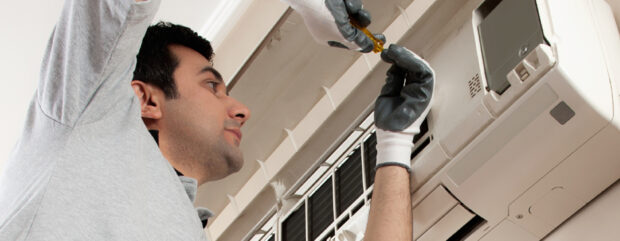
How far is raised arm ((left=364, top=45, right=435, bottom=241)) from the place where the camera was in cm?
159

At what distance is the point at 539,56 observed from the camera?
1396 millimetres

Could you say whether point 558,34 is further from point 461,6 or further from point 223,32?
point 223,32

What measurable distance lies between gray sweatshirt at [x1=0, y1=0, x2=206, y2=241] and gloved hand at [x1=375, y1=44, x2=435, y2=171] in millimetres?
571

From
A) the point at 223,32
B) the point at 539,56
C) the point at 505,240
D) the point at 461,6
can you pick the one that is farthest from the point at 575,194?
the point at 223,32

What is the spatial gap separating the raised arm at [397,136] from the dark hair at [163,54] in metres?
0.43

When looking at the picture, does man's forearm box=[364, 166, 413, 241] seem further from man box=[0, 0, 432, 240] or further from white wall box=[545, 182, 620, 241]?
man box=[0, 0, 432, 240]

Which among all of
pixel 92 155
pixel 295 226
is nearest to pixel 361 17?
pixel 295 226

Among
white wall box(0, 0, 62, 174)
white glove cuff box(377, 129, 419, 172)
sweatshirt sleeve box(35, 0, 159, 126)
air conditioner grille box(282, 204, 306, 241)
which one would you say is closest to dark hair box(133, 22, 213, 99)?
sweatshirt sleeve box(35, 0, 159, 126)

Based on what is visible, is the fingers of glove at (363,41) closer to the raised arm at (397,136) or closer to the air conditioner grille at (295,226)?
the raised arm at (397,136)

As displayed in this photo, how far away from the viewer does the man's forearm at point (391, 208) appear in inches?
62.1

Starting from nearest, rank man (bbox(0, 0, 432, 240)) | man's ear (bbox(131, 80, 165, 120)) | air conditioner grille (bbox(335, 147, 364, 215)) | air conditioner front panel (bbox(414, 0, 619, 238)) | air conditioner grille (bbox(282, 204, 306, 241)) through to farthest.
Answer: man (bbox(0, 0, 432, 240)), air conditioner front panel (bbox(414, 0, 619, 238)), man's ear (bbox(131, 80, 165, 120)), air conditioner grille (bbox(335, 147, 364, 215)), air conditioner grille (bbox(282, 204, 306, 241))

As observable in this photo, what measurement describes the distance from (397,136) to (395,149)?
38 millimetres

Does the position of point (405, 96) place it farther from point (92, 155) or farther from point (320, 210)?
point (92, 155)

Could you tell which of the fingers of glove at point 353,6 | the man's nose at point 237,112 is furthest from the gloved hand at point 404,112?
the man's nose at point 237,112
